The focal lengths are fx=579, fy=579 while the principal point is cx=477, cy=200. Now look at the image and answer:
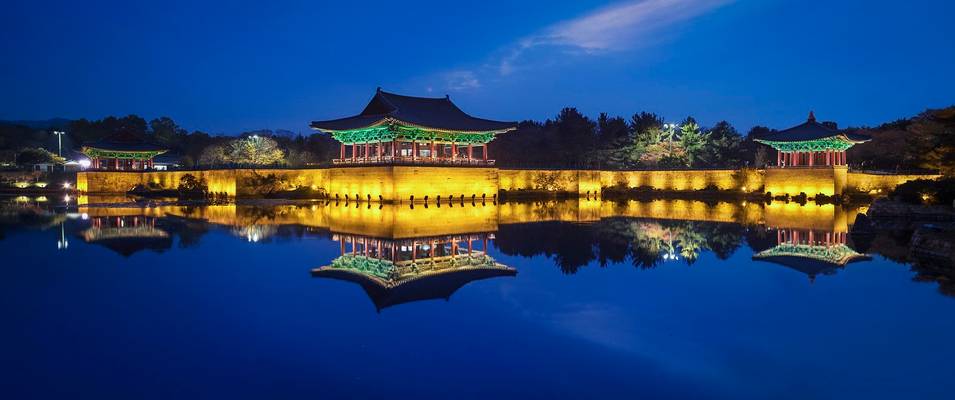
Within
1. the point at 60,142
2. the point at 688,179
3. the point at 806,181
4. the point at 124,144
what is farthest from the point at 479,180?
the point at 60,142

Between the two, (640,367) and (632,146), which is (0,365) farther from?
(632,146)

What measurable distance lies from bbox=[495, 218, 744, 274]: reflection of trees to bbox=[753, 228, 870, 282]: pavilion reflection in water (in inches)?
39.5

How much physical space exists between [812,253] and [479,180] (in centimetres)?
2117

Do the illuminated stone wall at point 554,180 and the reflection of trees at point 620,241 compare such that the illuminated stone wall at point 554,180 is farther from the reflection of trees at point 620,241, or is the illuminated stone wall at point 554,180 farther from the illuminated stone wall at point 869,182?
the reflection of trees at point 620,241

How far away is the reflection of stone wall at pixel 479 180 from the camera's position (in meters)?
29.7

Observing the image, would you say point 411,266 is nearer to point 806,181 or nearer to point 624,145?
point 806,181

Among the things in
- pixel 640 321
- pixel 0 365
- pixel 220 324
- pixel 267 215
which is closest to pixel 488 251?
pixel 640 321

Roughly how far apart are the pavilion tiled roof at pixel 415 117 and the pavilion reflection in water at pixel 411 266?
1556cm

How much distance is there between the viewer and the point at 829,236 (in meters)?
16.3

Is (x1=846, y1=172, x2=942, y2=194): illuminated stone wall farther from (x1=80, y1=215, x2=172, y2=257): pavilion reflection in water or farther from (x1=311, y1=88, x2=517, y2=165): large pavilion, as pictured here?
(x1=80, y1=215, x2=172, y2=257): pavilion reflection in water

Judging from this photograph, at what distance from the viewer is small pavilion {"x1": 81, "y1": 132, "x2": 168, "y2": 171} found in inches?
1657

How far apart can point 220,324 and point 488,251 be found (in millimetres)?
7303

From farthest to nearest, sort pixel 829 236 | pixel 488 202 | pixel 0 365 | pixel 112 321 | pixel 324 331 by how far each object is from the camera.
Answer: pixel 488 202 → pixel 829 236 → pixel 112 321 → pixel 324 331 → pixel 0 365

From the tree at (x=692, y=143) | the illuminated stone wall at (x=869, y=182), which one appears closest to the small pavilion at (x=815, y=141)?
the illuminated stone wall at (x=869, y=182)
